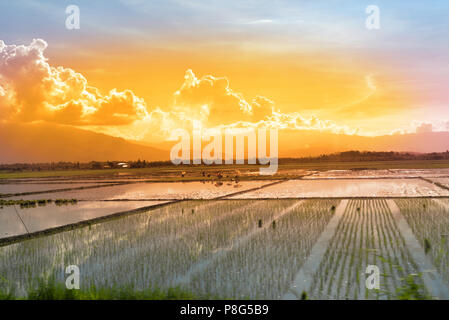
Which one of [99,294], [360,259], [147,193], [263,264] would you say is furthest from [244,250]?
[147,193]

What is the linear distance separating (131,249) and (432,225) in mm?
6789

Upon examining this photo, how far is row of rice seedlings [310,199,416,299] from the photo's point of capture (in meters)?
5.54

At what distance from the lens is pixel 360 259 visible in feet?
23.1

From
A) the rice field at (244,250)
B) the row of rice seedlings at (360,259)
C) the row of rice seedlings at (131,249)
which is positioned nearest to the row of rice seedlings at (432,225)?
the rice field at (244,250)

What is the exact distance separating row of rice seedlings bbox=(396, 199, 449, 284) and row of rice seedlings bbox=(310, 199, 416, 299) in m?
0.40

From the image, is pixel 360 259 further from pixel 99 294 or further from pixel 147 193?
pixel 147 193

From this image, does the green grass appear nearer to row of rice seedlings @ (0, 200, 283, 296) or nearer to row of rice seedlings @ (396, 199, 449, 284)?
row of rice seedlings @ (0, 200, 283, 296)

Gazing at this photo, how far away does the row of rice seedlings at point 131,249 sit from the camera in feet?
21.3

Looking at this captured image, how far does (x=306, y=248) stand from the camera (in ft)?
25.9

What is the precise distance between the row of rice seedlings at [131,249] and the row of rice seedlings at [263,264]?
43 centimetres

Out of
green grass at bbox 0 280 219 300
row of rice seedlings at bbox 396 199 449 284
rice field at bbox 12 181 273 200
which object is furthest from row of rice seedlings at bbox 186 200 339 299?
rice field at bbox 12 181 273 200

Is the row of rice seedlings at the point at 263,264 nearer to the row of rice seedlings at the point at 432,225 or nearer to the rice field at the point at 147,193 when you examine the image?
the row of rice seedlings at the point at 432,225

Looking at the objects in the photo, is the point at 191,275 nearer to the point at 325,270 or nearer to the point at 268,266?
the point at 268,266
